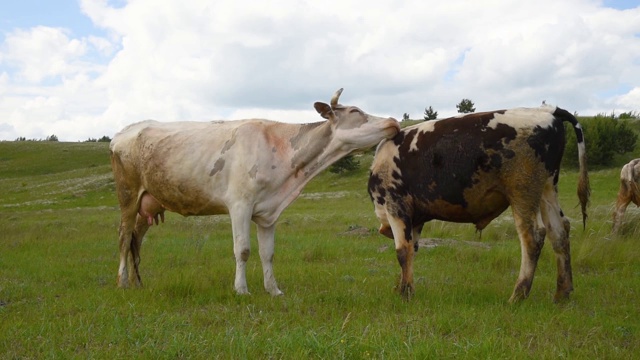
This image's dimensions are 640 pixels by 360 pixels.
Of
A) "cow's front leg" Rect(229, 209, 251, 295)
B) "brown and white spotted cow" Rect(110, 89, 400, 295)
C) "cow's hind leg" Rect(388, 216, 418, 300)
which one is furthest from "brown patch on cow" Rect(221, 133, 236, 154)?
"cow's hind leg" Rect(388, 216, 418, 300)

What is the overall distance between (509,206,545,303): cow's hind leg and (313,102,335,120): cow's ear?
10.0 ft

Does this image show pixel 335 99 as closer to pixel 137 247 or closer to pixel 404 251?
pixel 404 251

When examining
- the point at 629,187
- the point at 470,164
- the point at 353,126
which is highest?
the point at 353,126

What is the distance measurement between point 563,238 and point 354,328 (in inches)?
139

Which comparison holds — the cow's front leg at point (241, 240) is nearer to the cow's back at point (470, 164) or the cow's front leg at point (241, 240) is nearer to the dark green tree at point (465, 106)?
the cow's back at point (470, 164)

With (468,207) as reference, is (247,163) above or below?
above

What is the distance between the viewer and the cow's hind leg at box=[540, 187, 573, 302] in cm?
739

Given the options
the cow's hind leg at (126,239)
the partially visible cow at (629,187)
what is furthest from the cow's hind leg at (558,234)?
the partially visible cow at (629,187)

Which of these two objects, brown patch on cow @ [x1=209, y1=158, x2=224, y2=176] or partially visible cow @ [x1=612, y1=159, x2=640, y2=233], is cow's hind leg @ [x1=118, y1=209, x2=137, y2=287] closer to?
brown patch on cow @ [x1=209, y1=158, x2=224, y2=176]

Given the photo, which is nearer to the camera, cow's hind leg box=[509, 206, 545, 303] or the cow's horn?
cow's hind leg box=[509, 206, 545, 303]

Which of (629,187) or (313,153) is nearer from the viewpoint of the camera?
(313,153)

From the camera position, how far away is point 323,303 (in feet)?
23.3

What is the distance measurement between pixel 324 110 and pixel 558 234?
3.76 metres

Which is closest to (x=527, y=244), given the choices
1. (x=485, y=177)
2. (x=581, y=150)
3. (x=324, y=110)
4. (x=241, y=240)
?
(x=485, y=177)
